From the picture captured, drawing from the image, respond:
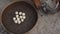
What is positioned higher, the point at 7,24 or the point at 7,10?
the point at 7,10

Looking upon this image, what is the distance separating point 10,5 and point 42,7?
0.30 m

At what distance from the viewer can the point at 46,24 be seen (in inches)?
70.7

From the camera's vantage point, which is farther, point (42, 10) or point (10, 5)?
point (42, 10)

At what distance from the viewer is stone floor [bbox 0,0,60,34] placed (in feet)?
5.83

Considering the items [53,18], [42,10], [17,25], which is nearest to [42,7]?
[42,10]

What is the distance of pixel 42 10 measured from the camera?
1.81m

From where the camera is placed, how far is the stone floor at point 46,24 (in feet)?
5.83

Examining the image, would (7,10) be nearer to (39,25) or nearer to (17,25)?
(17,25)

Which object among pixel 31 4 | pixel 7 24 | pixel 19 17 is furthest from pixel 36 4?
pixel 7 24

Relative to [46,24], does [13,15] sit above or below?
above

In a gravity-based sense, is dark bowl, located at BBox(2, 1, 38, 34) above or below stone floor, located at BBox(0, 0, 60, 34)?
above

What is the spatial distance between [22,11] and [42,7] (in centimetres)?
20

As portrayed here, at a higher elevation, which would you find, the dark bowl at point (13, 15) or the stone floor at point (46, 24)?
the dark bowl at point (13, 15)

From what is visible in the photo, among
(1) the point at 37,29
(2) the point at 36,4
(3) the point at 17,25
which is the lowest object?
(1) the point at 37,29
